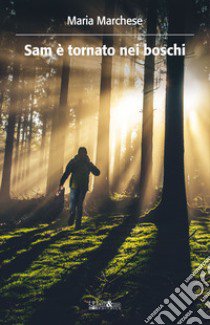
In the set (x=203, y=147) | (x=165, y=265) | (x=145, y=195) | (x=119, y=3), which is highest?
(x=119, y=3)

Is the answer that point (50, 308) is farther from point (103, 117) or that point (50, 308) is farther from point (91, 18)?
point (91, 18)

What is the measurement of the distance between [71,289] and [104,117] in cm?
958

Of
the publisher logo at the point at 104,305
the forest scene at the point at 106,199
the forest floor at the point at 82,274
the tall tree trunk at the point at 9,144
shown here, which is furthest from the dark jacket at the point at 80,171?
the tall tree trunk at the point at 9,144

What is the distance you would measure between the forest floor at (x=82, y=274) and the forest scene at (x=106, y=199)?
0.06ft

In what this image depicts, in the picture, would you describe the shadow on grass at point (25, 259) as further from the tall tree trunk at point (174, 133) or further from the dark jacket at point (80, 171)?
the tall tree trunk at point (174, 133)

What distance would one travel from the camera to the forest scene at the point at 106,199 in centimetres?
404

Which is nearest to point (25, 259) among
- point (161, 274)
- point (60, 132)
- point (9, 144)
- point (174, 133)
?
point (161, 274)

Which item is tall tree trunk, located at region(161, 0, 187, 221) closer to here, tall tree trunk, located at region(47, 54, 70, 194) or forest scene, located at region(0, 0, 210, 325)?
forest scene, located at region(0, 0, 210, 325)

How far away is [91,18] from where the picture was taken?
46.1ft

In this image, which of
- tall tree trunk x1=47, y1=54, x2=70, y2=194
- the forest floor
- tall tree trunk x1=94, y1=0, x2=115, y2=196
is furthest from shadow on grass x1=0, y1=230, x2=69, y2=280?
tall tree trunk x1=47, y1=54, x2=70, y2=194

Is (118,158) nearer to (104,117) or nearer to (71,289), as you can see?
(104,117)

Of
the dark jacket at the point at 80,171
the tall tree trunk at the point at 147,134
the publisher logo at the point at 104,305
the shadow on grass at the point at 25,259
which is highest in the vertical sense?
the tall tree trunk at the point at 147,134

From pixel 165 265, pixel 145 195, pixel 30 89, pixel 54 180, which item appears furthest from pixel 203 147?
pixel 165 265

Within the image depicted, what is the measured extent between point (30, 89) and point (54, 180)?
931 cm
